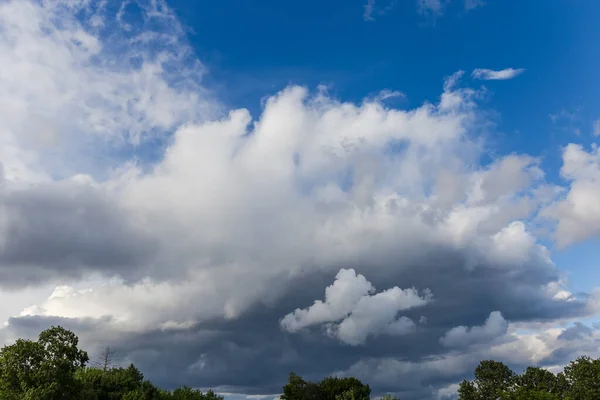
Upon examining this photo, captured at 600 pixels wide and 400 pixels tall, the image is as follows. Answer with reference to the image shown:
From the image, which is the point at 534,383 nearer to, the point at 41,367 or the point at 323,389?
the point at 323,389

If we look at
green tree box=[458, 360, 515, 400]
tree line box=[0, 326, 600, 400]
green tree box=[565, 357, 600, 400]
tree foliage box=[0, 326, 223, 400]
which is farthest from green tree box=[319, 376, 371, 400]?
tree foliage box=[0, 326, 223, 400]

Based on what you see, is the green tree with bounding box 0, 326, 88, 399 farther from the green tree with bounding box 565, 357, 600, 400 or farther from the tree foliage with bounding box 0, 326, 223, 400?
the green tree with bounding box 565, 357, 600, 400

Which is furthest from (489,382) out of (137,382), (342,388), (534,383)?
(137,382)

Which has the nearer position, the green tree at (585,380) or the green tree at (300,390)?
the green tree at (585,380)

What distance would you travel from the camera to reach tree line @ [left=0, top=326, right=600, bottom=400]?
73625 millimetres

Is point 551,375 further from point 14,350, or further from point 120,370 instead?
point 14,350

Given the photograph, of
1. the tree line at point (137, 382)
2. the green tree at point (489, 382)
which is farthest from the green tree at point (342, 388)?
the green tree at point (489, 382)

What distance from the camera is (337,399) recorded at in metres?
133

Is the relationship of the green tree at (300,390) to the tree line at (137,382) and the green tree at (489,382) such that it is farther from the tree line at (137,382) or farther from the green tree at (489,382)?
the green tree at (489,382)

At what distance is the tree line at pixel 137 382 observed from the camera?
242 feet

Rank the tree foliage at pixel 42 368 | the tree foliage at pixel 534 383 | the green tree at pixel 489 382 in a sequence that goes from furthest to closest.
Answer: the green tree at pixel 489 382
the tree foliage at pixel 534 383
the tree foliage at pixel 42 368

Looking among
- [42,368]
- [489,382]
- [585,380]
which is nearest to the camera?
[42,368]

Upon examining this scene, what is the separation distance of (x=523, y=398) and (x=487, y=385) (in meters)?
33.8

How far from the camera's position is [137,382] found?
124 meters
